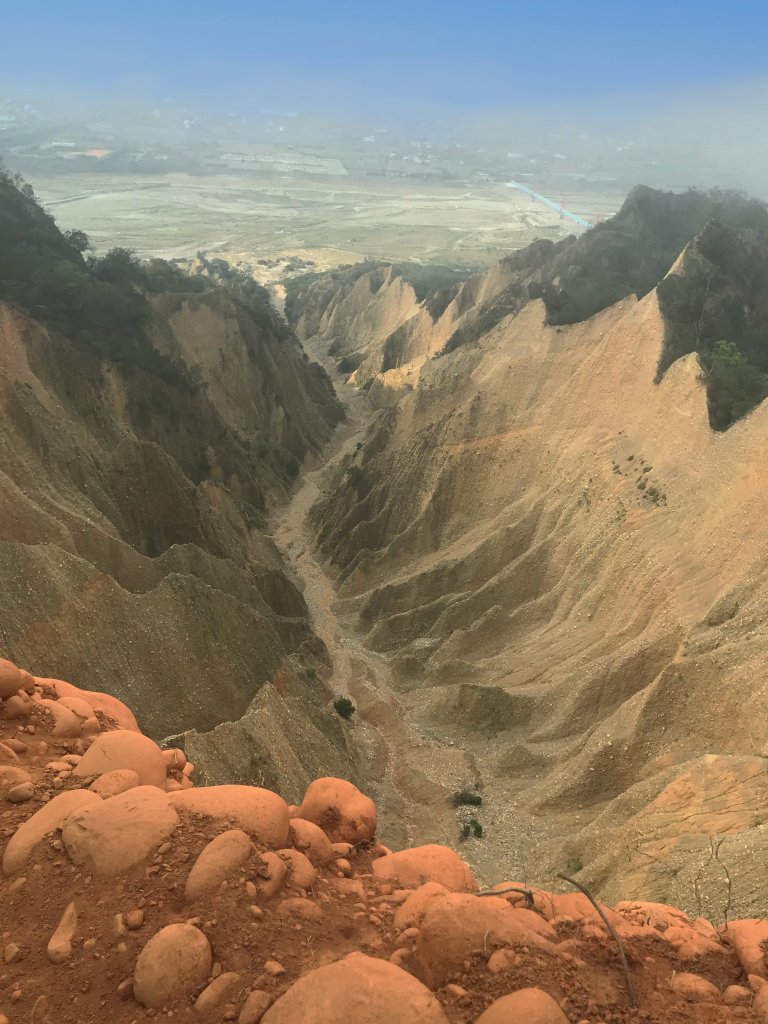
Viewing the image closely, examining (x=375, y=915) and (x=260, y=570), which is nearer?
(x=375, y=915)

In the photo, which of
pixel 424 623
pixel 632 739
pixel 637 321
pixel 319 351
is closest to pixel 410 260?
pixel 319 351

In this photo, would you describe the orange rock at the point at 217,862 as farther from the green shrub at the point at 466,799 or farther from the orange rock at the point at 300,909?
the green shrub at the point at 466,799

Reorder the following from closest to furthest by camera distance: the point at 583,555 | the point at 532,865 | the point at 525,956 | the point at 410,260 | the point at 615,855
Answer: the point at 525,956, the point at 615,855, the point at 532,865, the point at 583,555, the point at 410,260

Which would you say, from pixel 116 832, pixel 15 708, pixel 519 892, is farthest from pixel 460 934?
pixel 15 708

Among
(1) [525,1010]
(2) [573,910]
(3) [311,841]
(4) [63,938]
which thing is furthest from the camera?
(3) [311,841]

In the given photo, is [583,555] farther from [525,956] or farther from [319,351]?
[319,351]

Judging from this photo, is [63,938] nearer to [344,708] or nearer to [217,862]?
[217,862]

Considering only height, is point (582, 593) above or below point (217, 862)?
below
